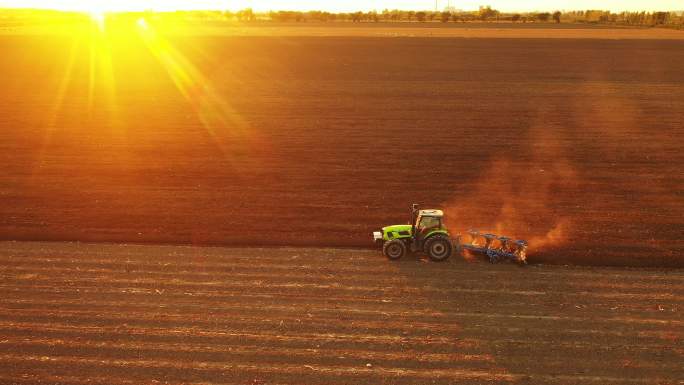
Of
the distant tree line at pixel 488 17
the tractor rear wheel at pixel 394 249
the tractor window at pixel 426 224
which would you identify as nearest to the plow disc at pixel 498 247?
the tractor window at pixel 426 224

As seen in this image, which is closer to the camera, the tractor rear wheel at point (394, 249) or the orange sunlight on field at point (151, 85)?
the tractor rear wheel at point (394, 249)

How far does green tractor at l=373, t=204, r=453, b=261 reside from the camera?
14.0 m

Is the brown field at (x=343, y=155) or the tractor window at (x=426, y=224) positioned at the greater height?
the brown field at (x=343, y=155)

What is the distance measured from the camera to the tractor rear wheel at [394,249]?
14.2 metres

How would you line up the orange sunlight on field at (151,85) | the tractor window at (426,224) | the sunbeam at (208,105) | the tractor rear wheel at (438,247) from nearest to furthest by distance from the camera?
1. the tractor rear wheel at (438,247)
2. the tractor window at (426,224)
3. the sunbeam at (208,105)
4. the orange sunlight on field at (151,85)

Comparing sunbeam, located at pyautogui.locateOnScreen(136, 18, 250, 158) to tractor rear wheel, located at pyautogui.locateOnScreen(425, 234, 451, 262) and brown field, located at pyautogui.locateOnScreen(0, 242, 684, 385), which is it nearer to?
brown field, located at pyautogui.locateOnScreen(0, 242, 684, 385)

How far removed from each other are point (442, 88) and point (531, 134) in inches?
549

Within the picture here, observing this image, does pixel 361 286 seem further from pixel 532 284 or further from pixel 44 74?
pixel 44 74

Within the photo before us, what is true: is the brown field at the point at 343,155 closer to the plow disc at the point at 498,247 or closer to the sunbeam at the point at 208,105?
the sunbeam at the point at 208,105

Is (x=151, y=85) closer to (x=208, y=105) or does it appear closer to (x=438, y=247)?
(x=208, y=105)

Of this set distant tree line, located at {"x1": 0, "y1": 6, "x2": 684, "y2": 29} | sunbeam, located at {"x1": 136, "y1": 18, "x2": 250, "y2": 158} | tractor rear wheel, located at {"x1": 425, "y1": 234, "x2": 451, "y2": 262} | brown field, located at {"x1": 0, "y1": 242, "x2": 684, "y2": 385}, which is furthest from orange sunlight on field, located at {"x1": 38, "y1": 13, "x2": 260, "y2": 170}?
distant tree line, located at {"x1": 0, "y1": 6, "x2": 684, "y2": 29}

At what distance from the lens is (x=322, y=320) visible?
11.6 meters

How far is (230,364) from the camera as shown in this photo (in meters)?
10.3

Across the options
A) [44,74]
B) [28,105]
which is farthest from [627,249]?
[44,74]
